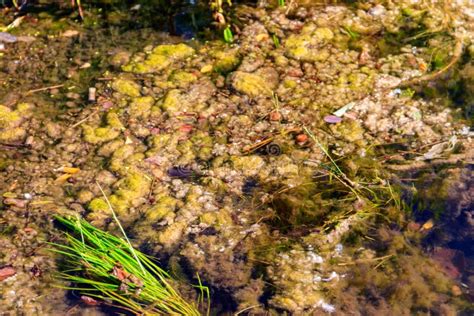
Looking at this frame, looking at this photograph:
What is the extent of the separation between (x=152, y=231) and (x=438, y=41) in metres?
1.84

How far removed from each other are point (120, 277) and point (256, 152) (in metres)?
0.87

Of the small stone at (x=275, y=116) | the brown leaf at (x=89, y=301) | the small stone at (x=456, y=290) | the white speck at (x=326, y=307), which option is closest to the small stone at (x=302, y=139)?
the small stone at (x=275, y=116)

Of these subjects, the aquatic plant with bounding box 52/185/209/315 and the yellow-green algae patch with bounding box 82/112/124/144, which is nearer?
the aquatic plant with bounding box 52/185/209/315

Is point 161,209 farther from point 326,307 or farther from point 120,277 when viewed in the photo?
point 326,307

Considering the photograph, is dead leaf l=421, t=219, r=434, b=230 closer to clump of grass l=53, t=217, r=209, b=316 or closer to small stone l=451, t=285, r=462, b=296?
small stone l=451, t=285, r=462, b=296

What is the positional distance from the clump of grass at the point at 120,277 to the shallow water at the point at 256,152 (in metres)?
0.07

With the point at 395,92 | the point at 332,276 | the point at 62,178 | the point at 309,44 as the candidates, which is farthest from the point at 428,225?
the point at 62,178

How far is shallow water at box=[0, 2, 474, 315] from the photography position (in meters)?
2.33

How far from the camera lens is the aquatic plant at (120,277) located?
222 cm

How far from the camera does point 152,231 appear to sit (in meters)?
2.47

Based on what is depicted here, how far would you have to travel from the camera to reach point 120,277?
223cm

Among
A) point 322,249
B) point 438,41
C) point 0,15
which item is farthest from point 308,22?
point 0,15

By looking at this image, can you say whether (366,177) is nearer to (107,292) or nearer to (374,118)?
(374,118)

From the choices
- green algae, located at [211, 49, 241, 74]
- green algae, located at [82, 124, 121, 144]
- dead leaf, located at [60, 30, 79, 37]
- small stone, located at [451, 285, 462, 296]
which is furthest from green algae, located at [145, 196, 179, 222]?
dead leaf, located at [60, 30, 79, 37]
